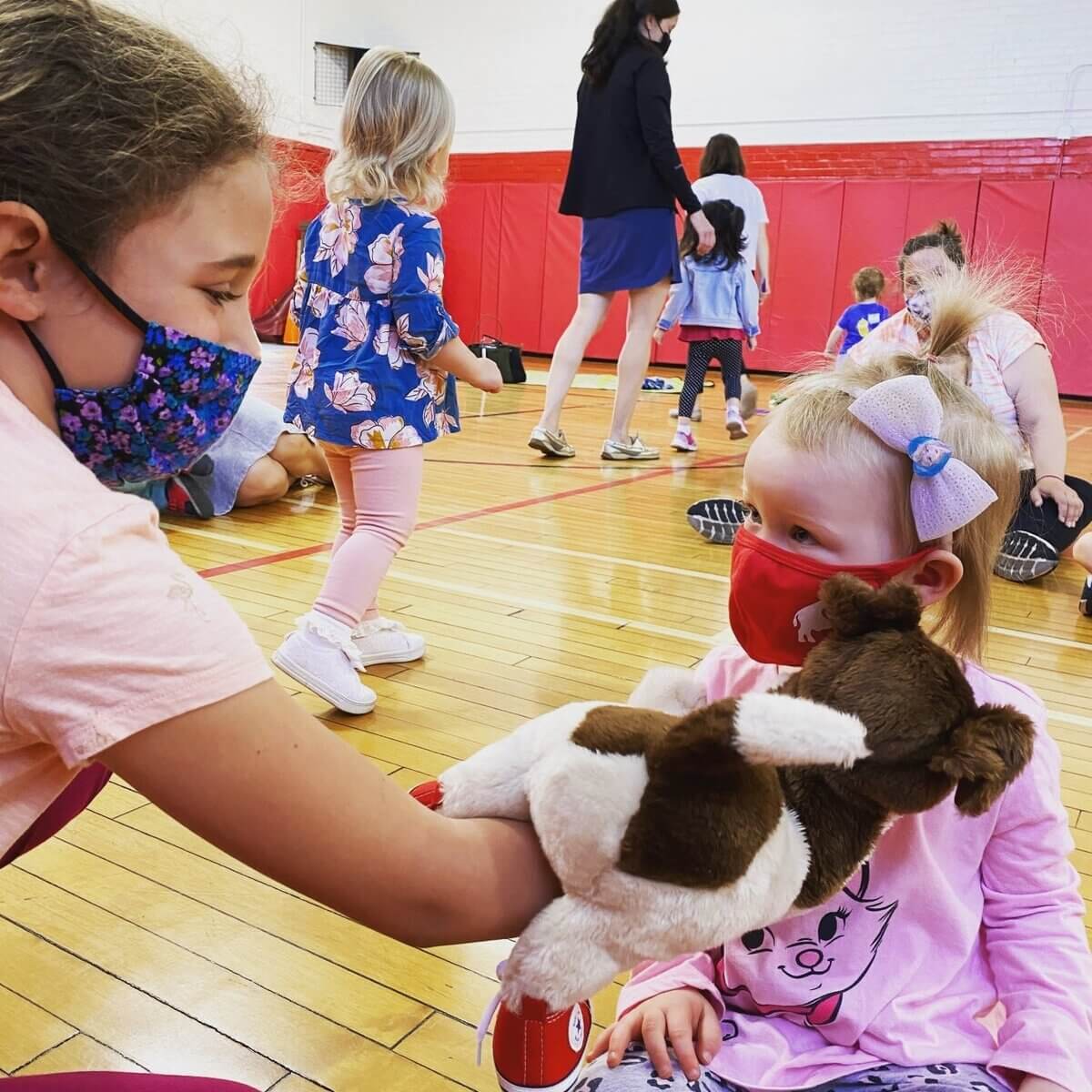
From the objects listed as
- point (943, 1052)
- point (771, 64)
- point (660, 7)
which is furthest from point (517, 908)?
point (771, 64)

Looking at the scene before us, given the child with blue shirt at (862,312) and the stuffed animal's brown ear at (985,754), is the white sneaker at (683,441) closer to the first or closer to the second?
the child with blue shirt at (862,312)

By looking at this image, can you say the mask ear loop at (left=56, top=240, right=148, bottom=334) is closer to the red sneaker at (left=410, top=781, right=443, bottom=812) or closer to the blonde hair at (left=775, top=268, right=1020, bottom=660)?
the red sneaker at (left=410, top=781, right=443, bottom=812)

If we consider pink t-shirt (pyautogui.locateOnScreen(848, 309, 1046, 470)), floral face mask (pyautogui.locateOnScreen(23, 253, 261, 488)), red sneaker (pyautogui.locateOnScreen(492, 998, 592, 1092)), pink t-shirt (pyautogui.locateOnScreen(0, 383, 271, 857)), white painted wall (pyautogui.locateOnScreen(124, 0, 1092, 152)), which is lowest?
red sneaker (pyautogui.locateOnScreen(492, 998, 592, 1092))

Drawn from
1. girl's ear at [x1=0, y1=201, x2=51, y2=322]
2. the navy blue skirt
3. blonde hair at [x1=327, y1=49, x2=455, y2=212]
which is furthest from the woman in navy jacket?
girl's ear at [x1=0, y1=201, x2=51, y2=322]

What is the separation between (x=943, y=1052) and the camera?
0.84 m

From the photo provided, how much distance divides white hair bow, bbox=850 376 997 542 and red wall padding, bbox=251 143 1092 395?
21.1 feet

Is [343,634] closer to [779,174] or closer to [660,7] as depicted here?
[660,7]

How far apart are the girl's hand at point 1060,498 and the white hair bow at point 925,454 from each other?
7.70 feet

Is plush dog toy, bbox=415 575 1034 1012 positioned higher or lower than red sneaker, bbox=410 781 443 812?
higher

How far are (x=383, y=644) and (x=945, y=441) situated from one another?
148cm

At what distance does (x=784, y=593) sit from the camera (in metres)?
0.93

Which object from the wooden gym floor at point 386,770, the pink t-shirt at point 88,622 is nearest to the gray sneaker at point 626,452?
the wooden gym floor at point 386,770

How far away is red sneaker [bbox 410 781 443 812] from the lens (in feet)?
2.36

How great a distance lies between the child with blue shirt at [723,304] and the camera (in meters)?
5.61
